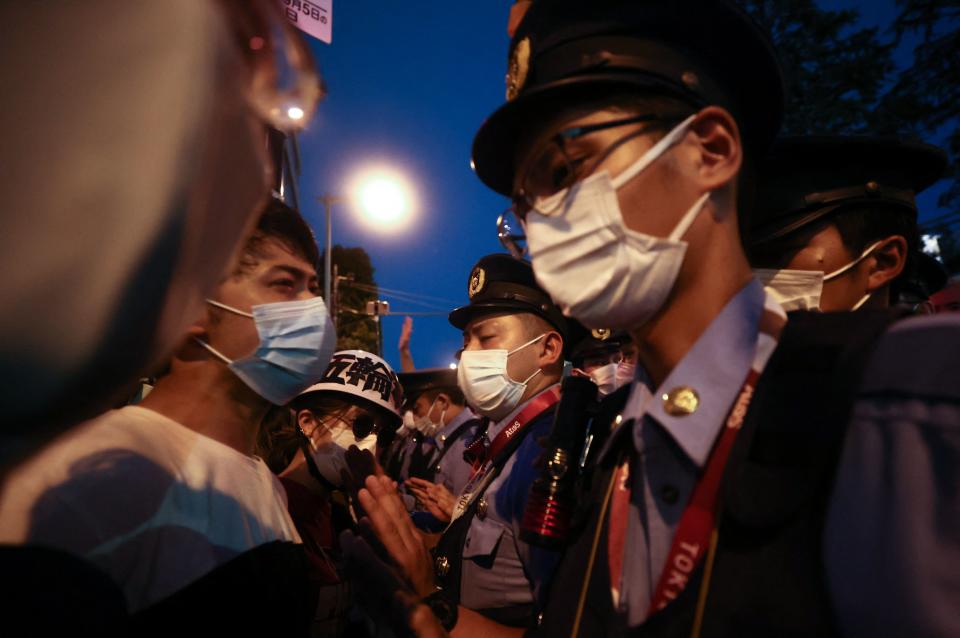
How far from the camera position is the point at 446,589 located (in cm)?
310

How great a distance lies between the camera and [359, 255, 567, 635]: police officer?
2223 millimetres

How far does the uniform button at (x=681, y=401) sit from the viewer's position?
132 centimetres

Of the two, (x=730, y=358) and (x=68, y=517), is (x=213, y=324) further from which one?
(x=730, y=358)

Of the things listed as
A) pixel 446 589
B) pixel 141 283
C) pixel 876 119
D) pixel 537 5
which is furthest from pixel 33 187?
pixel 876 119

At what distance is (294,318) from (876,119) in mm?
16898

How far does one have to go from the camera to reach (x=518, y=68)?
183 centimetres

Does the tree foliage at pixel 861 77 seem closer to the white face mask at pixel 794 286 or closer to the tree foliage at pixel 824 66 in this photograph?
the tree foliage at pixel 824 66

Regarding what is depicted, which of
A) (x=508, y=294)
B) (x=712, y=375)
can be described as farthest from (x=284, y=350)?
(x=508, y=294)

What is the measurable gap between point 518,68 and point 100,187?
1.58m

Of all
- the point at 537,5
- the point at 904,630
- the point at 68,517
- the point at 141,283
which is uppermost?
the point at 537,5

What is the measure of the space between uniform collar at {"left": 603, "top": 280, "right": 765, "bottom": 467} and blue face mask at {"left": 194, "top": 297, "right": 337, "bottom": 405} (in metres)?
1.78

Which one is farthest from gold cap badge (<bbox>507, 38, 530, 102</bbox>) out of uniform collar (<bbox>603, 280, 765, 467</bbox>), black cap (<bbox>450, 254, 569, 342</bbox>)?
black cap (<bbox>450, 254, 569, 342</bbox>)

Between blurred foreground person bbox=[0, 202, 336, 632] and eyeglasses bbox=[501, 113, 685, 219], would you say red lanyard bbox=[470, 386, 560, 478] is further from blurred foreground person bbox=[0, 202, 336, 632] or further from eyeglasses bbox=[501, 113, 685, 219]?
eyeglasses bbox=[501, 113, 685, 219]

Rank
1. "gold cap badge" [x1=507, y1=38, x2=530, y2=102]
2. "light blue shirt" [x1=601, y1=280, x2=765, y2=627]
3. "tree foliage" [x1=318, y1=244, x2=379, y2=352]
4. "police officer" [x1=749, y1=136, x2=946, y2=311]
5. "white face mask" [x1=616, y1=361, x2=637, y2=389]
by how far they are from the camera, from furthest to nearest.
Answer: "tree foliage" [x1=318, y1=244, x2=379, y2=352] → "white face mask" [x1=616, y1=361, x2=637, y2=389] → "police officer" [x1=749, y1=136, x2=946, y2=311] → "gold cap badge" [x1=507, y1=38, x2=530, y2=102] → "light blue shirt" [x1=601, y1=280, x2=765, y2=627]
